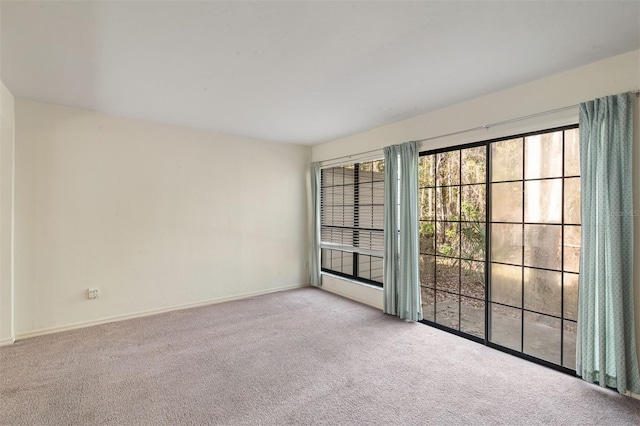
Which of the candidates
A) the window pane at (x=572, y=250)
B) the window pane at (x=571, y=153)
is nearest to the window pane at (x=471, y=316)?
the window pane at (x=572, y=250)

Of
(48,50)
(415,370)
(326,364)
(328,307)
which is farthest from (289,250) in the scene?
(48,50)

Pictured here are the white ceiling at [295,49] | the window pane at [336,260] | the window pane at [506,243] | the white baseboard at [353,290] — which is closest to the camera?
the white ceiling at [295,49]

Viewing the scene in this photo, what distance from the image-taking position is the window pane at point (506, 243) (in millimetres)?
3062

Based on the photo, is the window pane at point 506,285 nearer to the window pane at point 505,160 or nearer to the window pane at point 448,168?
the window pane at point 505,160

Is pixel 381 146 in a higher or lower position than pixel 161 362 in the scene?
higher

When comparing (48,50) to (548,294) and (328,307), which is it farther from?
(548,294)

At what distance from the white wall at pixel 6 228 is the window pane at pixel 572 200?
5.48 meters

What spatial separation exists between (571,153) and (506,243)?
100cm

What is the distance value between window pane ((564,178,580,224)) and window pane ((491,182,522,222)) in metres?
0.37

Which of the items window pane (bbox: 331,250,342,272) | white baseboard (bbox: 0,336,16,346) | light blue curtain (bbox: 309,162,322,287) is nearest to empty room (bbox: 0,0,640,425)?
white baseboard (bbox: 0,336,16,346)

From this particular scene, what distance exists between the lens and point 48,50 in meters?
2.26

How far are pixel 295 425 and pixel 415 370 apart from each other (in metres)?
1.20

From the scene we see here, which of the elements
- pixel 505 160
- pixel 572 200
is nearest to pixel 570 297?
pixel 572 200

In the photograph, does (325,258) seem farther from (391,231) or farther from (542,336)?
(542,336)
